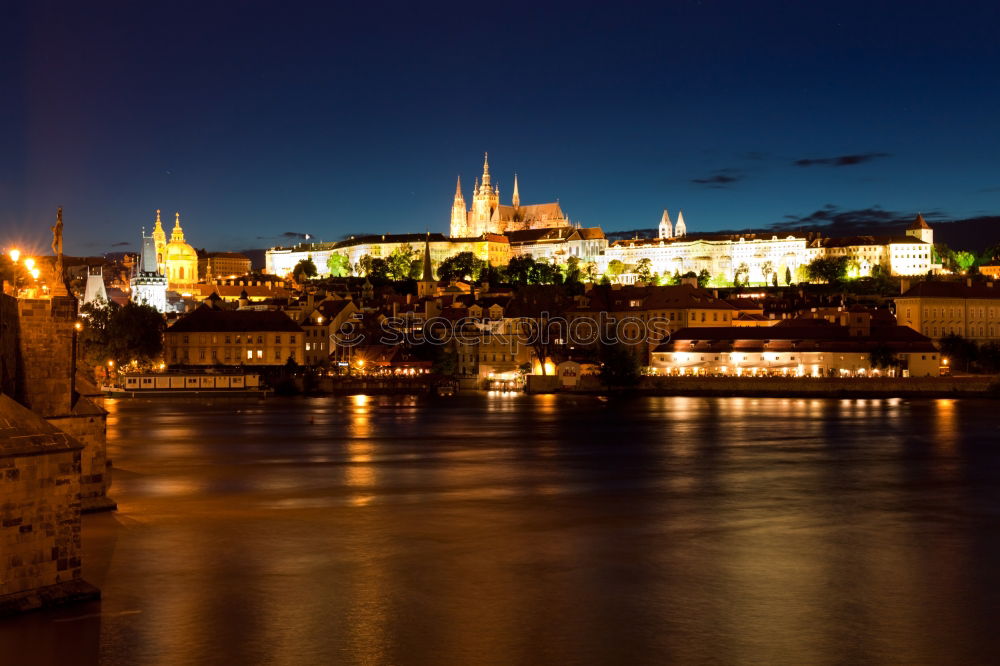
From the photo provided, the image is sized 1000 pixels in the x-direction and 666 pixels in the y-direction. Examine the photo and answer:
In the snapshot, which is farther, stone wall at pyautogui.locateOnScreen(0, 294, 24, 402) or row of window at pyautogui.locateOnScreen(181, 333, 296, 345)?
row of window at pyautogui.locateOnScreen(181, 333, 296, 345)

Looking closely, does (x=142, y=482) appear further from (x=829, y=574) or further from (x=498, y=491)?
(x=829, y=574)

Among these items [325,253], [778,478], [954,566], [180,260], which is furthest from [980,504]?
[325,253]

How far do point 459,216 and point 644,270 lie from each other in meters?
45.0

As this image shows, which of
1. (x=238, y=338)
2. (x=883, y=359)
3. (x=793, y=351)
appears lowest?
(x=883, y=359)

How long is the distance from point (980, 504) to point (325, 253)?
115 metres

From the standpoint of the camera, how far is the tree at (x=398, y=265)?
10600 centimetres

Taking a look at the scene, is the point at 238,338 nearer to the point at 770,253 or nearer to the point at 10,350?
the point at 10,350

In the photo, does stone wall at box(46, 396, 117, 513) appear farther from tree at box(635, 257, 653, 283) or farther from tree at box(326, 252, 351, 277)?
tree at box(326, 252, 351, 277)

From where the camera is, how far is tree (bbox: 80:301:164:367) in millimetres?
54375

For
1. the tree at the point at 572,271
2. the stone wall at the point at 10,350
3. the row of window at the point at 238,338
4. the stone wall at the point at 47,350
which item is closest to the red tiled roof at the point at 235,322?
the row of window at the point at 238,338

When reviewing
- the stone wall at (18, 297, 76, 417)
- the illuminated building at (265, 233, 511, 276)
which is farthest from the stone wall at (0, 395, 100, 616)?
the illuminated building at (265, 233, 511, 276)

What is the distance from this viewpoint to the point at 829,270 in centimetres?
9662

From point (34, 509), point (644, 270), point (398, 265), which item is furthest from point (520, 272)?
point (34, 509)

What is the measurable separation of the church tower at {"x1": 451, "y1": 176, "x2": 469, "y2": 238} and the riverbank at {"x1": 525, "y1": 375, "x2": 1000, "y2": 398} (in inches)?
3832
